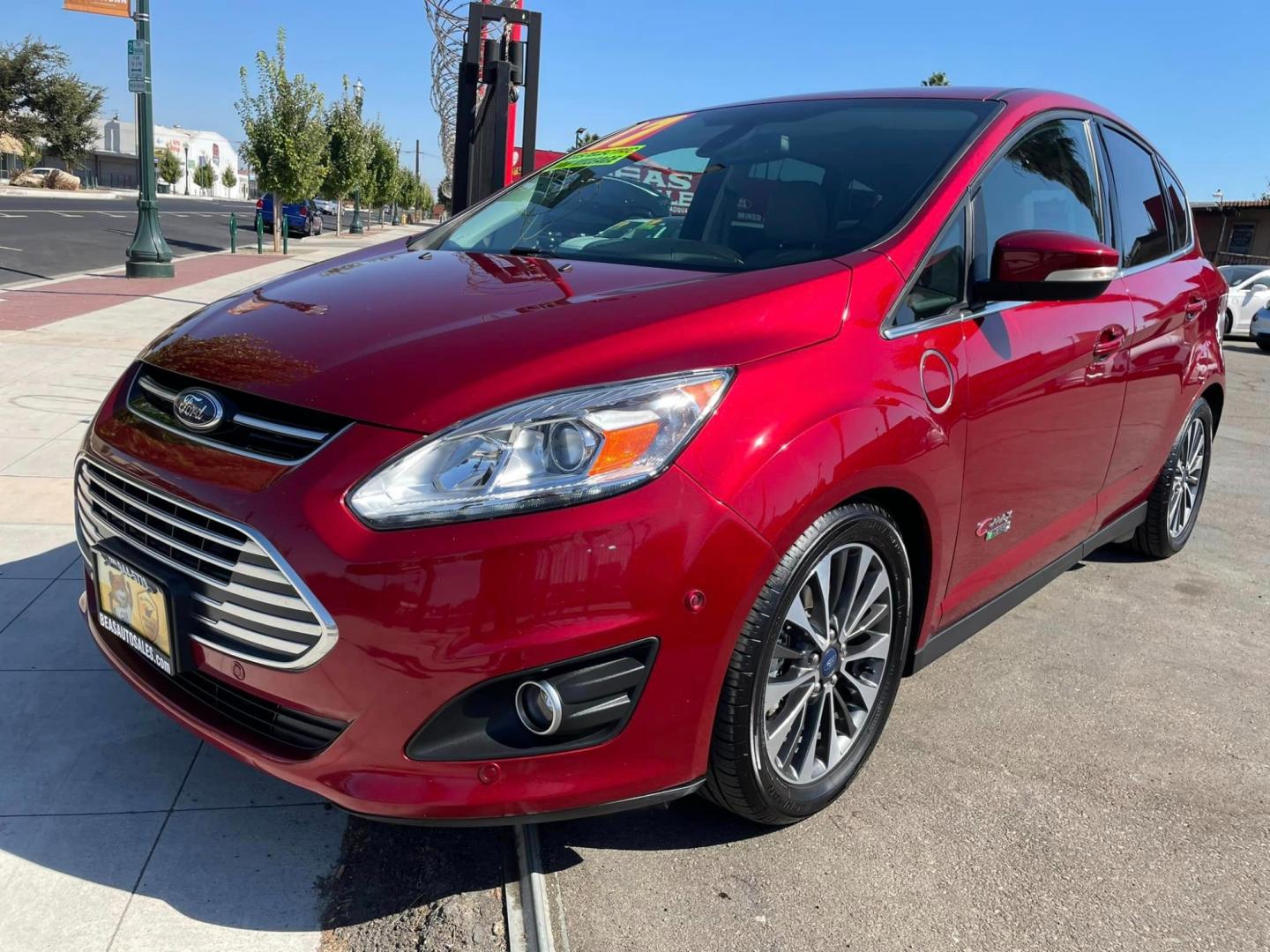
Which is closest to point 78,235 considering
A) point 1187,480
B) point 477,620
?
point 1187,480

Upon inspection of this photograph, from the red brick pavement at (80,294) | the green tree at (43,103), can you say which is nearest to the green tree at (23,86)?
the green tree at (43,103)

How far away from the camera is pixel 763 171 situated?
3098 mm

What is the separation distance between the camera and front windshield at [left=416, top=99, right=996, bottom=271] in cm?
271

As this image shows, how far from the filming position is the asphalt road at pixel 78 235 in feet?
56.5

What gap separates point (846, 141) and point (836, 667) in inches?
63.4

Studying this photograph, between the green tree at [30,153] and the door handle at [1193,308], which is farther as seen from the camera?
the green tree at [30,153]

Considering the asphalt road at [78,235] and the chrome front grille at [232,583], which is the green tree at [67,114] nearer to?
the asphalt road at [78,235]

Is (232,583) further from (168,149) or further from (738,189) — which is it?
(168,149)

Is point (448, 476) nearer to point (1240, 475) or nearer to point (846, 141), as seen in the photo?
point (846, 141)

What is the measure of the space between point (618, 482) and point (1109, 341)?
212 centimetres

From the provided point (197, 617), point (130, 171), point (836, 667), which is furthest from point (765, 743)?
point (130, 171)

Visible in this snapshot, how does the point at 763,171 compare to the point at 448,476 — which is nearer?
the point at 448,476

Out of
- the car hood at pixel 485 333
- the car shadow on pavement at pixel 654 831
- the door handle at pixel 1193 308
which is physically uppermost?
the door handle at pixel 1193 308

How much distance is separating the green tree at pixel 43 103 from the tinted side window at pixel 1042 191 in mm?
73414
